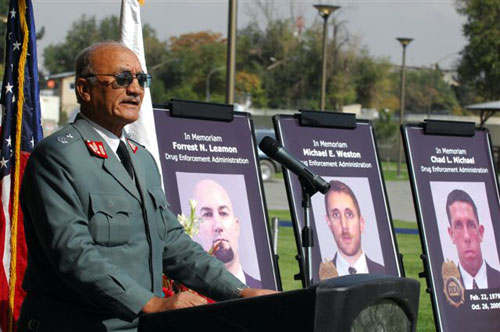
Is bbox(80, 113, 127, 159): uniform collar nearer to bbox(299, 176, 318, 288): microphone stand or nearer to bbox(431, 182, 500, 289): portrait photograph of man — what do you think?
bbox(299, 176, 318, 288): microphone stand

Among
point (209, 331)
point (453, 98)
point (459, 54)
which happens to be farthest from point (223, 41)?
point (209, 331)

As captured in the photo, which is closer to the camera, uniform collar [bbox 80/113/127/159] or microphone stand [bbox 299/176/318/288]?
uniform collar [bbox 80/113/127/159]

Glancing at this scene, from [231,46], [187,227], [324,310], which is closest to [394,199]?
[231,46]

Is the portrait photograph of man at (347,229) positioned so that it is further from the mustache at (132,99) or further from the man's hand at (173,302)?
the man's hand at (173,302)

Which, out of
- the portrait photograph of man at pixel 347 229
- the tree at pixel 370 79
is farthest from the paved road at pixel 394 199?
Answer: the tree at pixel 370 79

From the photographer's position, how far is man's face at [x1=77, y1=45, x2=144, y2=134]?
298 cm

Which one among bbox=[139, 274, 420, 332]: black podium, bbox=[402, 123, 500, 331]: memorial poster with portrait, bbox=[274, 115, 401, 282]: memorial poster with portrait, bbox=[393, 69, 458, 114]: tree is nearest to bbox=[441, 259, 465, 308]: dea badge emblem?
bbox=[402, 123, 500, 331]: memorial poster with portrait

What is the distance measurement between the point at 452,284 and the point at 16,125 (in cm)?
393

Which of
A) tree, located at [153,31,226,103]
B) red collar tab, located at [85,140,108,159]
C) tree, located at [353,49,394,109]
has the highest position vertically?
tree, located at [153,31,226,103]

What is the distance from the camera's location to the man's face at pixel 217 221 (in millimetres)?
6418

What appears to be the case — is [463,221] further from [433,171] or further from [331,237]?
[331,237]

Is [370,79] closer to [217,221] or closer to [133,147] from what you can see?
[217,221]

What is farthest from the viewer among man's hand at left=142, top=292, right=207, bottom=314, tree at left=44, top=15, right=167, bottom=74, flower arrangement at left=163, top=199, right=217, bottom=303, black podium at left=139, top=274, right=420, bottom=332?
tree at left=44, top=15, right=167, bottom=74

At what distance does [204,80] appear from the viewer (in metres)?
74.2
